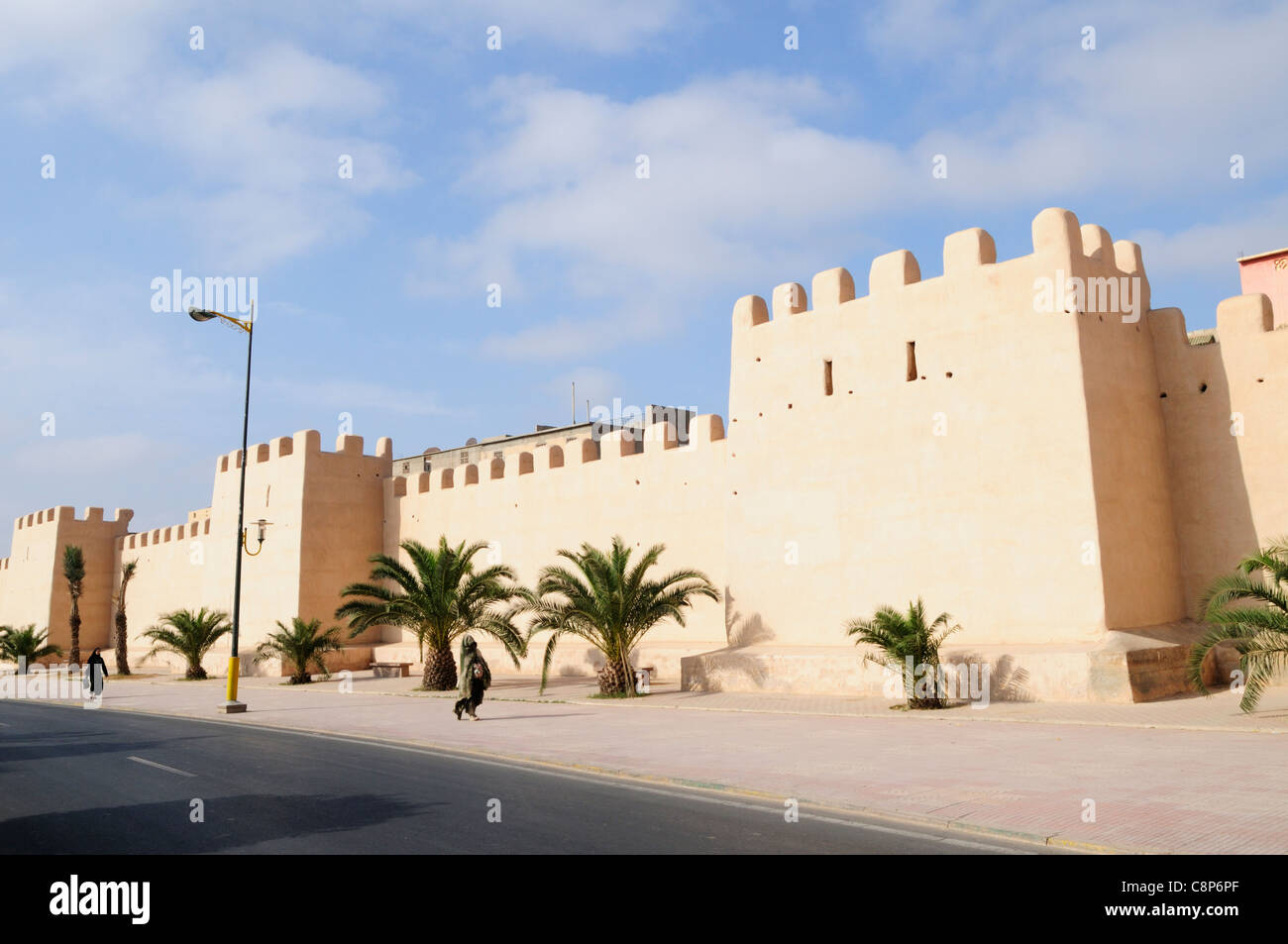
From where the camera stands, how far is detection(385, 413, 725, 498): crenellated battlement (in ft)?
72.8

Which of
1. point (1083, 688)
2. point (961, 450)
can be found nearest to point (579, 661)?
point (961, 450)

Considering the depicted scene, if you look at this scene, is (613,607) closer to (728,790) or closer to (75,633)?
(728,790)

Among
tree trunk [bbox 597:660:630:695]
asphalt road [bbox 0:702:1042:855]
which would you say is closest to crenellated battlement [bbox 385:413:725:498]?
tree trunk [bbox 597:660:630:695]

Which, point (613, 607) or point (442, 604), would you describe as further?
point (442, 604)

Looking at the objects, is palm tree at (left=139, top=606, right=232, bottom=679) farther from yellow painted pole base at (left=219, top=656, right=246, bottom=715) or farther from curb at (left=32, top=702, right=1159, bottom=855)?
curb at (left=32, top=702, right=1159, bottom=855)

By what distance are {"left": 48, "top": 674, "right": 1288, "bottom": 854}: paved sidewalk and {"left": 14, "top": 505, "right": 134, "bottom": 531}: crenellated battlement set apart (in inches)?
1269

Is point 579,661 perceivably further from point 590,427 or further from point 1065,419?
point 590,427

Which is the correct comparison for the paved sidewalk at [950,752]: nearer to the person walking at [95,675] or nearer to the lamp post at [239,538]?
the lamp post at [239,538]

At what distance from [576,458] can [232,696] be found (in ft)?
32.9

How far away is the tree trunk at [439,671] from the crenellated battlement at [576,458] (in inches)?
232

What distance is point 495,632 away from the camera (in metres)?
21.5

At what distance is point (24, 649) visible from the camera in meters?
40.4

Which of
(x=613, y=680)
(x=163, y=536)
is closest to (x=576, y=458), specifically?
(x=613, y=680)
